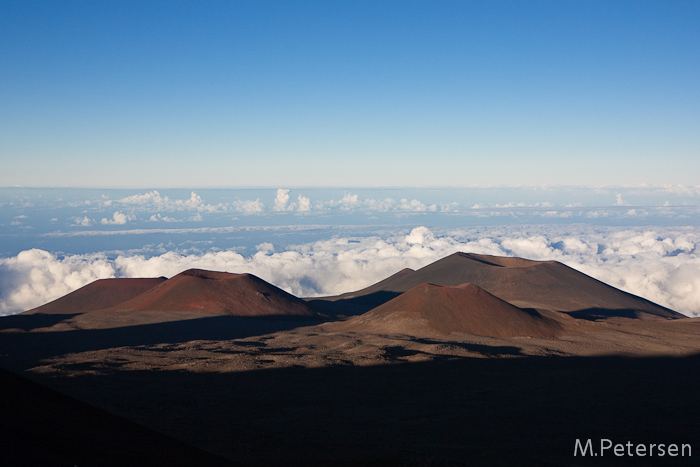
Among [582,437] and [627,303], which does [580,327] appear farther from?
[627,303]

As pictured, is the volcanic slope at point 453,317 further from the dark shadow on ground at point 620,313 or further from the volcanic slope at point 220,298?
the dark shadow on ground at point 620,313

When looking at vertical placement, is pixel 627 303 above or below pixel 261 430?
below

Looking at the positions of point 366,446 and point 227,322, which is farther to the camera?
point 227,322

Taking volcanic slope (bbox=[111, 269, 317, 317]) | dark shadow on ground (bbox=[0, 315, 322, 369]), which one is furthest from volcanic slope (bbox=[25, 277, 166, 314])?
dark shadow on ground (bbox=[0, 315, 322, 369])

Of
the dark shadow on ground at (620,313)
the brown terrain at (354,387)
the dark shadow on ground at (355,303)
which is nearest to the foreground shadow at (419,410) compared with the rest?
the brown terrain at (354,387)

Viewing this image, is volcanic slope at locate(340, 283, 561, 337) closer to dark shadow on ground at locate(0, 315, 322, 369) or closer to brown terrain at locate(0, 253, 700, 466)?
brown terrain at locate(0, 253, 700, 466)

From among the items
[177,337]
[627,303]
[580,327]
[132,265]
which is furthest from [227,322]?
[132,265]
